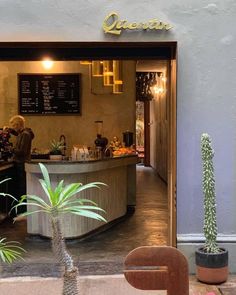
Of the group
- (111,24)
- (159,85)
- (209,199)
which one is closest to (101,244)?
(209,199)

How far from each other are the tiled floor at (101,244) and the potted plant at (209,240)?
937 millimetres

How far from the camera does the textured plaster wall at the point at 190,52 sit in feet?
17.2

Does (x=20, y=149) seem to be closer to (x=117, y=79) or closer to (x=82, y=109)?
(x=82, y=109)

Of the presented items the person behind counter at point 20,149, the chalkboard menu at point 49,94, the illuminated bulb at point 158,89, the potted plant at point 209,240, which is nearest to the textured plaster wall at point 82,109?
the chalkboard menu at point 49,94

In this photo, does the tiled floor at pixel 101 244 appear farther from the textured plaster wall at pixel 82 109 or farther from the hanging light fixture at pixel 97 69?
the hanging light fixture at pixel 97 69

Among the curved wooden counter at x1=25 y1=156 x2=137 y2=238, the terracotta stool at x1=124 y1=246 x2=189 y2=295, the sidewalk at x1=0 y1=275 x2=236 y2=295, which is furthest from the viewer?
the curved wooden counter at x1=25 y1=156 x2=137 y2=238

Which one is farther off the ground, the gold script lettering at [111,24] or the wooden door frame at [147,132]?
the gold script lettering at [111,24]

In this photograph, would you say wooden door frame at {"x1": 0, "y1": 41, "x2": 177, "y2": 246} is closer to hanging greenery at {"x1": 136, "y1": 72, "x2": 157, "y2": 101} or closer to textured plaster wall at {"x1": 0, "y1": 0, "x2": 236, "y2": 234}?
textured plaster wall at {"x1": 0, "y1": 0, "x2": 236, "y2": 234}

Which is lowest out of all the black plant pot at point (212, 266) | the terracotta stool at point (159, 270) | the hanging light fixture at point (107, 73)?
the black plant pot at point (212, 266)

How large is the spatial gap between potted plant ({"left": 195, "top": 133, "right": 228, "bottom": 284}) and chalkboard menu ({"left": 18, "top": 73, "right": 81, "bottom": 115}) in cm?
521

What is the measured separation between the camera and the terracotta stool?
278cm

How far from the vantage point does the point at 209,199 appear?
4938mm

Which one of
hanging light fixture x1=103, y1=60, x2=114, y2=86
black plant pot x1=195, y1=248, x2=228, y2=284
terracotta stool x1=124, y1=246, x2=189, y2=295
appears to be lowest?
black plant pot x1=195, y1=248, x2=228, y2=284

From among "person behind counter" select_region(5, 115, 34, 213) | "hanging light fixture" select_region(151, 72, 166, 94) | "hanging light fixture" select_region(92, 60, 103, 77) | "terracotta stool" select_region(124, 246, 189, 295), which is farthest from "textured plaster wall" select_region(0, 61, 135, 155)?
"terracotta stool" select_region(124, 246, 189, 295)
